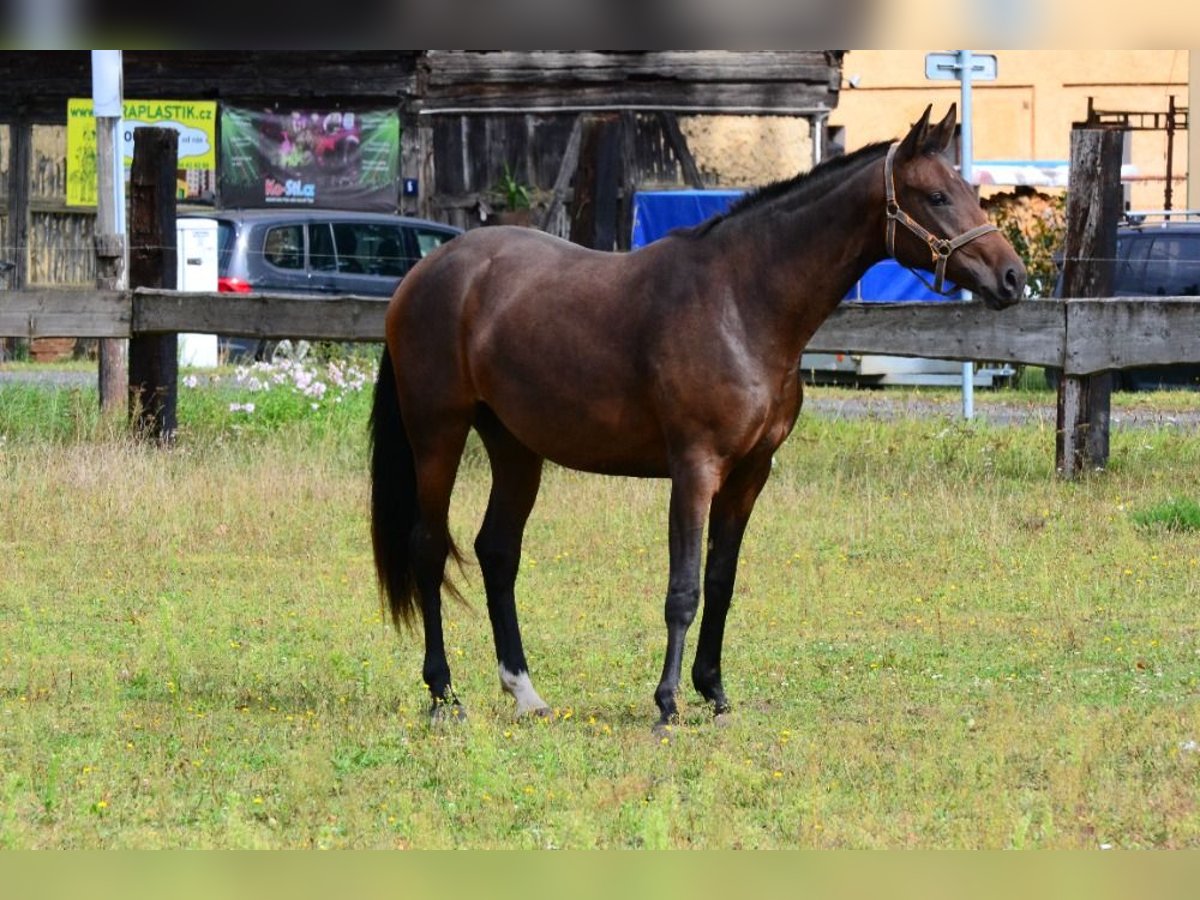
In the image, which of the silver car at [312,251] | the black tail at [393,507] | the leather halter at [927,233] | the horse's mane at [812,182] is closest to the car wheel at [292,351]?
the silver car at [312,251]

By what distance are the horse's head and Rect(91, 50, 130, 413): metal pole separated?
8307 mm

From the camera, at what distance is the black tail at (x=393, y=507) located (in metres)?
7.14

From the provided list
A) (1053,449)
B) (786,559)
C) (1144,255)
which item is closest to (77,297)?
(786,559)

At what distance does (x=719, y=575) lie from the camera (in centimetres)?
673

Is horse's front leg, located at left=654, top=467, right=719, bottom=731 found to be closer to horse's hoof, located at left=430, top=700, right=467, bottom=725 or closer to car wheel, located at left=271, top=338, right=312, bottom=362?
horse's hoof, located at left=430, top=700, right=467, bottom=725

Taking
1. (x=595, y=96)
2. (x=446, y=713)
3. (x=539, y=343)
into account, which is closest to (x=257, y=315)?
(x=539, y=343)

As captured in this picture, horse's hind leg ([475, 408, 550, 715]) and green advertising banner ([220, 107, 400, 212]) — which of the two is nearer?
horse's hind leg ([475, 408, 550, 715])

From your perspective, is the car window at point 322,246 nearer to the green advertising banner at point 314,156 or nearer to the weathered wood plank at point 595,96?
the green advertising banner at point 314,156

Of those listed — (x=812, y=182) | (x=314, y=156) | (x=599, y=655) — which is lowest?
(x=599, y=655)

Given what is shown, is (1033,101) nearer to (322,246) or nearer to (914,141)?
(322,246)

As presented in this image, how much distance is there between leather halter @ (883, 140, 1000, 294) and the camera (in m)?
6.16

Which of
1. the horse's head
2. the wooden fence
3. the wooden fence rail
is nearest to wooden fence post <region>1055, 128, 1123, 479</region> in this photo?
the wooden fence

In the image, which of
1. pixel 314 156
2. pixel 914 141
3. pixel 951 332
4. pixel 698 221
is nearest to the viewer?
pixel 914 141

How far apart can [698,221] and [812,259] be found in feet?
51.0
